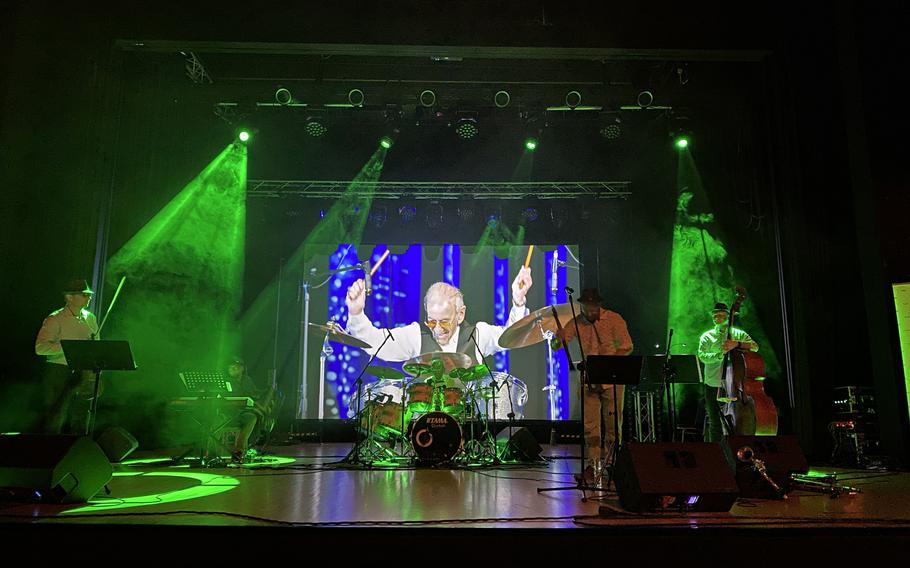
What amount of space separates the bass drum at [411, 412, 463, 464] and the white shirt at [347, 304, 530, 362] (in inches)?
161

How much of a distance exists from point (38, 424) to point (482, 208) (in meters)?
7.45

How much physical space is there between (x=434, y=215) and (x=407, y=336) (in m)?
2.26

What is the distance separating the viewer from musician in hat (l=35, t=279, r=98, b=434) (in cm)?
633

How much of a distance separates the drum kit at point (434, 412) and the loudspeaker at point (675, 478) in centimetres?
287

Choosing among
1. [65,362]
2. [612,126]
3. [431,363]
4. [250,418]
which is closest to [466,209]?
Result: [612,126]

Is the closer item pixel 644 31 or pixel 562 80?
pixel 644 31

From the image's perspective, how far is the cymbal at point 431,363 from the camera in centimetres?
743

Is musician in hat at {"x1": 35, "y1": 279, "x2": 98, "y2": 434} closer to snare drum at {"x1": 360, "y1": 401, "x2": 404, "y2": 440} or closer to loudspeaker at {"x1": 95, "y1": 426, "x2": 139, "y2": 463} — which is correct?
loudspeaker at {"x1": 95, "y1": 426, "x2": 139, "y2": 463}

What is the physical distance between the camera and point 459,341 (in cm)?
1109

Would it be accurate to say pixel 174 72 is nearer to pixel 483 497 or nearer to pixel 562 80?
pixel 562 80

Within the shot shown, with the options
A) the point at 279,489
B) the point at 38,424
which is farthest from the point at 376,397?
the point at 38,424

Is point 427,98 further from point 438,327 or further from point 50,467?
point 50,467

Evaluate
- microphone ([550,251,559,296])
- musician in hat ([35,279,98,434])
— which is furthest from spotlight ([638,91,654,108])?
musician in hat ([35,279,98,434])

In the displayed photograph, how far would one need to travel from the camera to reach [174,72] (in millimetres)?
9289
